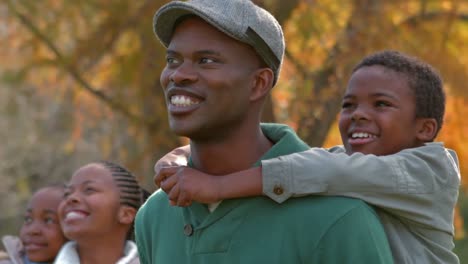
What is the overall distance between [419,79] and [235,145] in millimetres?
774

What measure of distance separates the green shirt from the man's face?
0.78ft

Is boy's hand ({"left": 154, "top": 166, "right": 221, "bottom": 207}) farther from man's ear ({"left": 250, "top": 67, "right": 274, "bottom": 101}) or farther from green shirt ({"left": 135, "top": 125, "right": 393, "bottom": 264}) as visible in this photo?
man's ear ({"left": 250, "top": 67, "right": 274, "bottom": 101})

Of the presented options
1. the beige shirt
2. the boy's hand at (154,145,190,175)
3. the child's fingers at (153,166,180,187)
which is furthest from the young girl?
the beige shirt

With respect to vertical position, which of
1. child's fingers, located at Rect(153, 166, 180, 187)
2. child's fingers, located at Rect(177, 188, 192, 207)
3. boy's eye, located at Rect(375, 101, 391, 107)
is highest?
boy's eye, located at Rect(375, 101, 391, 107)

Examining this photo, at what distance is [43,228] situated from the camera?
5.86 meters

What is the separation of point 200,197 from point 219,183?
8cm

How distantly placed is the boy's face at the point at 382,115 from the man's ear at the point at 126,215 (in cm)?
186

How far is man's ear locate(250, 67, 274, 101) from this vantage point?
11.2ft

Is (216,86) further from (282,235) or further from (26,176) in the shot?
(26,176)

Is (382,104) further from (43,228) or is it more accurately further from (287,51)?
(287,51)

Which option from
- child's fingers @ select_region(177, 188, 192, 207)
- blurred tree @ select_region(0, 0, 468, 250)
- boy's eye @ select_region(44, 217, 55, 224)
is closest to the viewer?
child's fingers @ select_region(177, 188, 192, 207)

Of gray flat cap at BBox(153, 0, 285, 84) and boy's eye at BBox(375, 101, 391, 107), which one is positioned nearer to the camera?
gray flat cap at BBox(153, 0, 285, 84)

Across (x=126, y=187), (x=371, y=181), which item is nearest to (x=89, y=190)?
(x=126, y=187)

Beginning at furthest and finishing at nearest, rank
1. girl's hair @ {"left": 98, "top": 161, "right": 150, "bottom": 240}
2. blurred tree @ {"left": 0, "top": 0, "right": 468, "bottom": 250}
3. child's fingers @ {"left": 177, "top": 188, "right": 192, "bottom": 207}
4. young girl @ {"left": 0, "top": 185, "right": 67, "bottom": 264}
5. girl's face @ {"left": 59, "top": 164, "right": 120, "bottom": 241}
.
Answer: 1. blurred tree @ {"left": 0, "top": 0, "right": 468, "bottom": 250}
2. young girl @ {"left": 0, "top": 185, "right": 67, "bottom": 264}
3. girl's hair @ {"left": 98, "top": 161, "right": 150, "bottom": 240}
4. girl's face @ {"left": 59, "top": 164, "right": 120, "bottom": 241}
5. child's fingers @ {"left": 177, "top": 188, "right": 192, "bottom": 207}
